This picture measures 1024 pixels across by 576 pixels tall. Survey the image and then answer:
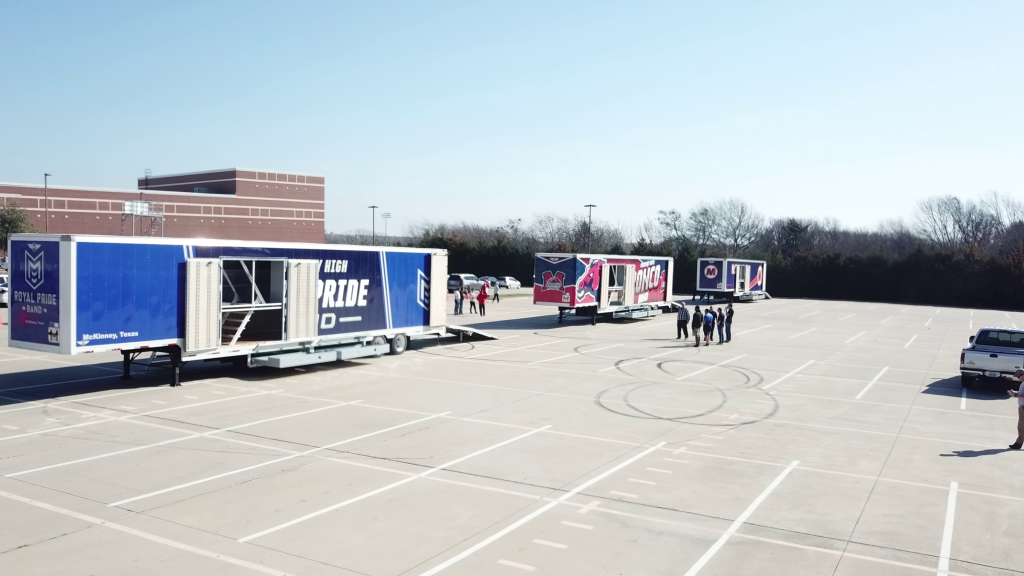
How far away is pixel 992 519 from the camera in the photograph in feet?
33.3

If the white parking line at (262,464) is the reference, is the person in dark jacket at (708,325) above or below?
above

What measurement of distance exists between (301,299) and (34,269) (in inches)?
252

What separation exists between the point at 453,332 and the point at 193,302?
12.0 meters

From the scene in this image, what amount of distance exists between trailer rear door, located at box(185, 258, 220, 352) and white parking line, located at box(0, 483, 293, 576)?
26.5 ft

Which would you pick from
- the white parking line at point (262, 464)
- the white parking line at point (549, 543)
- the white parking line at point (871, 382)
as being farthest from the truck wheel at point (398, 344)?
the white parking line at point (549, 543)

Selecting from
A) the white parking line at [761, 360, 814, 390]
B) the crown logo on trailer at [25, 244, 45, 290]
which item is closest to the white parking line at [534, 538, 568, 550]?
the white parking line at [761, 360, 814, 390]

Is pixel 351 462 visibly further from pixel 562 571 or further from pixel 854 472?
pixel 854 472

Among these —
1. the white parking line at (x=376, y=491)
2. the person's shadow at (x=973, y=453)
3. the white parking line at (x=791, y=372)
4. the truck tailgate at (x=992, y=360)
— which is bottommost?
the white parking line at (x=376, y=491)

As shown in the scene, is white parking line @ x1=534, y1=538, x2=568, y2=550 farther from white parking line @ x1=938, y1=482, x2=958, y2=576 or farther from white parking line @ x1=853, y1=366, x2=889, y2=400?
white parking line @ x1=853, y1=366, x2=889, y2=400

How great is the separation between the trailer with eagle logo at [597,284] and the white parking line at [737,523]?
22.8 metres

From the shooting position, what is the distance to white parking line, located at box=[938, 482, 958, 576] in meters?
8.52

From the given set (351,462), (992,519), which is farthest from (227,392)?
(992,519)

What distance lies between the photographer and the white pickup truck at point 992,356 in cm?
2005

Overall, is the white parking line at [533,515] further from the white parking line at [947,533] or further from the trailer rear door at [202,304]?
the trailer rear door at [202,304]
